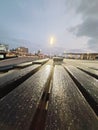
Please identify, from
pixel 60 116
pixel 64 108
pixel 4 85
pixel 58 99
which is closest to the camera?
pixel 60 116

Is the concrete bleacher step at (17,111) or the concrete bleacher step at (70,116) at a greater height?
the concrete bleacher step at (17,111)

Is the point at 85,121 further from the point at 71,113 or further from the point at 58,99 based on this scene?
the point at 58,99

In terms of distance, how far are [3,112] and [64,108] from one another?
11.3 inches

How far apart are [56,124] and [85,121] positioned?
122 millimetres

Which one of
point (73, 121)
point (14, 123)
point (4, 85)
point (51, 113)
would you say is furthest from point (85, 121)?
point (4, 85)

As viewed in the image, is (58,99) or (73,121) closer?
(73,121)

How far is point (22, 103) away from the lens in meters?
0.81

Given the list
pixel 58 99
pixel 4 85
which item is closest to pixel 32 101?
pixel 58 99

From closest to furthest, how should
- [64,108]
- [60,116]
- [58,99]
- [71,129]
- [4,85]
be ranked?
[71,129] < [60,116] < [64,108] < [58,99] < [4,85]

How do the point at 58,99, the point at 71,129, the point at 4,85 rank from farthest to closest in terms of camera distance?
the point at 4,85 < the point at 58,99 < the point at 71,129

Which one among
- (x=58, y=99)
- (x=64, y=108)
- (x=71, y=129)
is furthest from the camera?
(x=58, y=99)

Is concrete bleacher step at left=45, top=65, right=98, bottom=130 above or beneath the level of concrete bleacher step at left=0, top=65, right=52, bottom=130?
beneath

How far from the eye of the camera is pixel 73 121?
0.63 metres

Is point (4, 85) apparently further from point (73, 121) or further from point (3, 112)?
point (73, 121)
